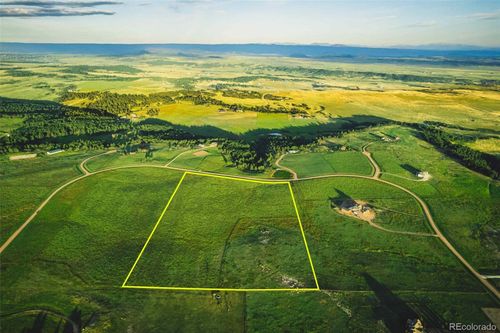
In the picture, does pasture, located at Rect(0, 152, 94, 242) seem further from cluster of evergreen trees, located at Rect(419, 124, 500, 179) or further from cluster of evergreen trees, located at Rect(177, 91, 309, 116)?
cluster of evergreen trees, located at Rect(419, 124, 500, 179)

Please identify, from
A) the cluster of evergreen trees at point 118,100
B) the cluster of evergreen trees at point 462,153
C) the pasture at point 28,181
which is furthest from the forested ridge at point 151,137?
the pasture at point 28,181

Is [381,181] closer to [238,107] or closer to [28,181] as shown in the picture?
[28,181]

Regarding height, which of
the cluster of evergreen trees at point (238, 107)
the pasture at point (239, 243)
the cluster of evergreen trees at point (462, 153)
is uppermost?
the cluster of evergreen trees at point (238, 107)

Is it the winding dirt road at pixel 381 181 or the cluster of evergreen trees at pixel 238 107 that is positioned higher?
the cluster of evergreen trees at pixel 238 107

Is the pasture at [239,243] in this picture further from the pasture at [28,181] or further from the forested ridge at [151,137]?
the forested ridge at [151,137]

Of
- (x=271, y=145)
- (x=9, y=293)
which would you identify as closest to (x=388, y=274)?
(x=9, y=293)

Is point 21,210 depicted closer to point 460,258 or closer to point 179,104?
point 460,258

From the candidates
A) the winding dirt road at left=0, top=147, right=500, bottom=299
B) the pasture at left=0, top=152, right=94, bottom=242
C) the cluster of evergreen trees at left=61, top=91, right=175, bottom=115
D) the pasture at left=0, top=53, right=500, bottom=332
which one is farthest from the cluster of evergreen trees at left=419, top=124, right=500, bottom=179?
the cluster of evergreen trees at left=61, top=91, right=175, bottom=115

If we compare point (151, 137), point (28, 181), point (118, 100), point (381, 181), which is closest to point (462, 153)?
point (381, 181)

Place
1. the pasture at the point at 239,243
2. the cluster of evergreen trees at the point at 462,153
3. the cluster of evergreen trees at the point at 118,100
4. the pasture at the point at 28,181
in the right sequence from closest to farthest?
1. the pasture at the point at 239,243
2. the pasture at the point at 28,181
3. the cluster of evergreen trees at the point at 462,153
4. the cluster of evergreen trees at the point at 118,100
